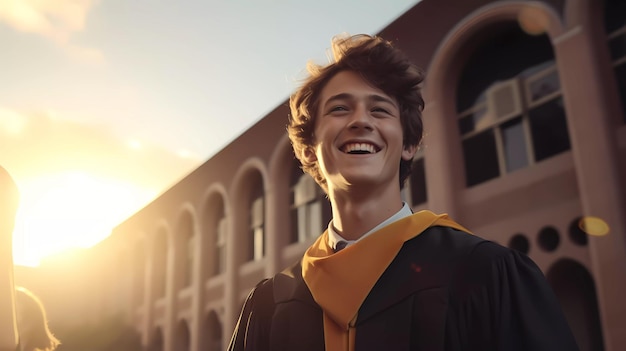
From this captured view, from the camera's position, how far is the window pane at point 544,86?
32.4ft

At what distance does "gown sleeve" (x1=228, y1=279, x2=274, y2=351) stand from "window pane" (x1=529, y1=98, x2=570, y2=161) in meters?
7.98

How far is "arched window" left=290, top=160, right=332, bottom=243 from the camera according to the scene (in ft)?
50.5

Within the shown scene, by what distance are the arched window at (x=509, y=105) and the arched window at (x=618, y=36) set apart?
0.96 m

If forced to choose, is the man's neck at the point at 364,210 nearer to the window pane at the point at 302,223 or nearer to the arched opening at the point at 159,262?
the window pane at the point at 302,223

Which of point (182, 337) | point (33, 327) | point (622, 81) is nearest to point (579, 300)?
point (622, 81)

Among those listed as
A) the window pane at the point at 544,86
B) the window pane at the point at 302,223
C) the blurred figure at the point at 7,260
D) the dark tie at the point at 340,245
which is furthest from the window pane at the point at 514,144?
the blurred figure at the point at 7,260

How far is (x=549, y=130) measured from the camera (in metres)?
9.88

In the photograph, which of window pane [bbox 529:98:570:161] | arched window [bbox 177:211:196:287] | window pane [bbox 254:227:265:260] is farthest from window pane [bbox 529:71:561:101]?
arched window [bbox 177:211:196:287]

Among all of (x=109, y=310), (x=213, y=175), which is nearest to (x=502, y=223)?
(x=213, y=175)

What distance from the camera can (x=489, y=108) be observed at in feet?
35.4

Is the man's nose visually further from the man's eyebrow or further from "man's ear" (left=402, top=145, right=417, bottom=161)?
"man's ear" (left=402, top=145, right=417, bottom=161)

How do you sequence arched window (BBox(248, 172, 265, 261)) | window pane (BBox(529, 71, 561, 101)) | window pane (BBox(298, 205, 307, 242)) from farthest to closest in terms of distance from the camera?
arched window (BBox(248, 172, 265, 261)) < window pane (BBox(298, 205, 307, 242)) < window pane (BBox(529, 71, 561, 101))

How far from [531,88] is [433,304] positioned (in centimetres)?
890

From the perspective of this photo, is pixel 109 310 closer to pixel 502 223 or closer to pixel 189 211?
pixel 189 211
